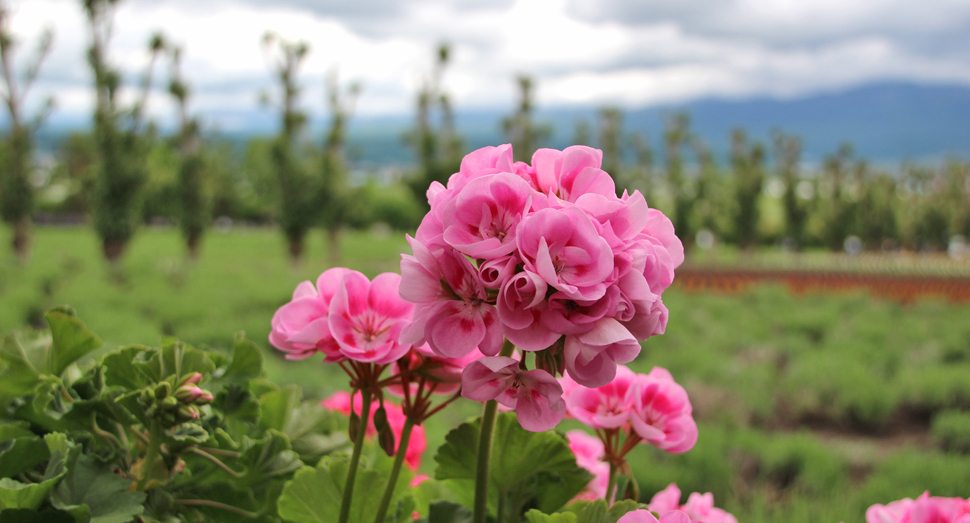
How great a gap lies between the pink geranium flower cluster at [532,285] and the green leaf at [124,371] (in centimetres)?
36

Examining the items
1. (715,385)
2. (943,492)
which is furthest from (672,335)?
(943,492)

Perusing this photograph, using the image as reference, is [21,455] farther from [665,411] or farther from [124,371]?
[665,411]

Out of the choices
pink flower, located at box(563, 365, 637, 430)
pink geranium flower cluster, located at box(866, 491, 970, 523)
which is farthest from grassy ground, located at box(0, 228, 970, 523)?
pink geranium flower cluster, located at box(866, 491, 970, 523)

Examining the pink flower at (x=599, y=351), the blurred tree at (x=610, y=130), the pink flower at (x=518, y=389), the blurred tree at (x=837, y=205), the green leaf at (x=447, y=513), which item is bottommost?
the blurred tree at (x=837, y=205)

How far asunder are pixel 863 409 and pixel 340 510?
4.72 m

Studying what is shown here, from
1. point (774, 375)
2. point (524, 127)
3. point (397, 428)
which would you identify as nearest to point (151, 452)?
point (397, 428)

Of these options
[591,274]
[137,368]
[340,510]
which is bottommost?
[340,510]

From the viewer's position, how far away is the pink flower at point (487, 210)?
0.51 m

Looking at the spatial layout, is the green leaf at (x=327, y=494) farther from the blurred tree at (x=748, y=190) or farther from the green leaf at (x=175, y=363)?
the blurred tree at (x=748, y=190)

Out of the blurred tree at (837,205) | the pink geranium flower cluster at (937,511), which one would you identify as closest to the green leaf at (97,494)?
the pink geranium flower cluster at (937,511)

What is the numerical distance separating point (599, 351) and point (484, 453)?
0.19m

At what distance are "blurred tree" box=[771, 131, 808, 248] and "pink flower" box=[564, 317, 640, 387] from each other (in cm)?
2542

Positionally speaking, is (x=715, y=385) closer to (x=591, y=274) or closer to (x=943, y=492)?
A: (x=943, y=492)

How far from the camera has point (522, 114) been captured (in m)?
21.5
